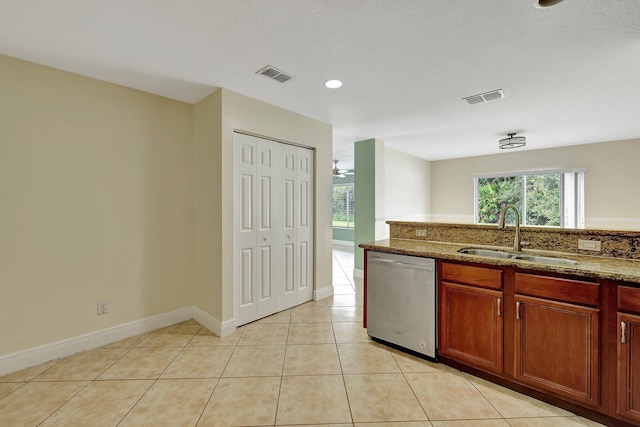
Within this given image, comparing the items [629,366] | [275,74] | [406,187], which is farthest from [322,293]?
[406,187]

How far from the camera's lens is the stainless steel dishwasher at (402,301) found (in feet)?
7.50

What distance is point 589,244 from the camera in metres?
2.07

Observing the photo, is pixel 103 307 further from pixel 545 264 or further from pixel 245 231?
pixel 545 264

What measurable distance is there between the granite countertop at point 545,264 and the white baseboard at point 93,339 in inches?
80.4

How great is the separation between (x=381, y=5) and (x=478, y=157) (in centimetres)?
590

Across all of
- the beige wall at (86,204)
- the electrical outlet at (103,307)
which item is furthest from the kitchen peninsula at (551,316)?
the electrical outlet at (103,307)

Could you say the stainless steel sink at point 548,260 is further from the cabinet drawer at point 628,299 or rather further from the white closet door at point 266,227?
the white closet door at point 266,227

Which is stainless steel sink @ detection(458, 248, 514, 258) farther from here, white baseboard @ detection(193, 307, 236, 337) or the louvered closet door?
white baseboard @ detection(193, 307, 236, 337)

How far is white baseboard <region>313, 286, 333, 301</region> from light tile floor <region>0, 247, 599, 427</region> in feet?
3.53

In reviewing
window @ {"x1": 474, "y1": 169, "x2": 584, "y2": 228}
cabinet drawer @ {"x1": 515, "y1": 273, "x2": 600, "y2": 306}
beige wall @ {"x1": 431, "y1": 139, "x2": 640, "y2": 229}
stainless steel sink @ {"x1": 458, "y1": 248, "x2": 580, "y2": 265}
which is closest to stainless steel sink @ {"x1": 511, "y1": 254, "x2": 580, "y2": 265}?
stainless steel sink @ {"x1": 458, "y1": 248, "x2": 580, "y2": 265}

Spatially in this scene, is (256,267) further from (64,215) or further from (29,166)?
(29,166)

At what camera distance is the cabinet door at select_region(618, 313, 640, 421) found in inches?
60.3

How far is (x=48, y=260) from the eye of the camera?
235 centimetres

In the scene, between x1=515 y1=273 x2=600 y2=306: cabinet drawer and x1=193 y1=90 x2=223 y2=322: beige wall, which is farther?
x1=193 y1=90 x2=223 y2=322: beige wall
